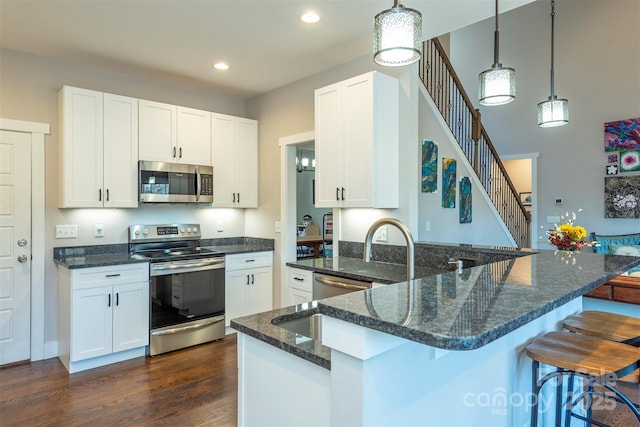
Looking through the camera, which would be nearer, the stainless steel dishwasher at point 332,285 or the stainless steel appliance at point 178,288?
the stainless steel dishwasher at point 332,285

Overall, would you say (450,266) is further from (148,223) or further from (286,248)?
(148,223)

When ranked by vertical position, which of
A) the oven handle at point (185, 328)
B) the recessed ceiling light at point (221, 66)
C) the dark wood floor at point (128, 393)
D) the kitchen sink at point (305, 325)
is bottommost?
the dark wood floor at point (128, 393)

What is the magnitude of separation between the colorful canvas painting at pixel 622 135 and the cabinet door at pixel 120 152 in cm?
655

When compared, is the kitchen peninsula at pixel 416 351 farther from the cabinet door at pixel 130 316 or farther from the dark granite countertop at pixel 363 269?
the cabinet door at pixel 130 316

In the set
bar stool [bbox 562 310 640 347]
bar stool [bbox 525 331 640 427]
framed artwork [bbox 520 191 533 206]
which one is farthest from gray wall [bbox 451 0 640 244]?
bar stool [bbox 525 331 640 427]

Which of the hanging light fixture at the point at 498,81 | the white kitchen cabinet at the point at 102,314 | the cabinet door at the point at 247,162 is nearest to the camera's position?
the hanging light fixture at the point at 498,81

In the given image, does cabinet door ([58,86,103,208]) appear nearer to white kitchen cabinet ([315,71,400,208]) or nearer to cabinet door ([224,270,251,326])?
cabinet door ([224,270,251,326])

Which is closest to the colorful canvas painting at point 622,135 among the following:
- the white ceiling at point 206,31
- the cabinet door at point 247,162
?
the white ceiling at point 206,31

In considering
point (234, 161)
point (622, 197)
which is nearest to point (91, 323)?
point (234, 161)

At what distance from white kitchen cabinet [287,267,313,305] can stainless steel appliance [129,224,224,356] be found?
0.96m

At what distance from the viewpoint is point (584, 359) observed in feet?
5.03

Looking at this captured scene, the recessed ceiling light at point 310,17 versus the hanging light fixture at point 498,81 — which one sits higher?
the recessed ceiling light at point 310,17

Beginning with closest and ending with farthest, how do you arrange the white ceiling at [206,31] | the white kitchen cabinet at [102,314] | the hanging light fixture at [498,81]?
the hanging light fixture at [498,81]
the white ceiling at [206,31]
the white kitchen cabinet at [102,314]

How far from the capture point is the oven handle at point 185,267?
359 centimetres
